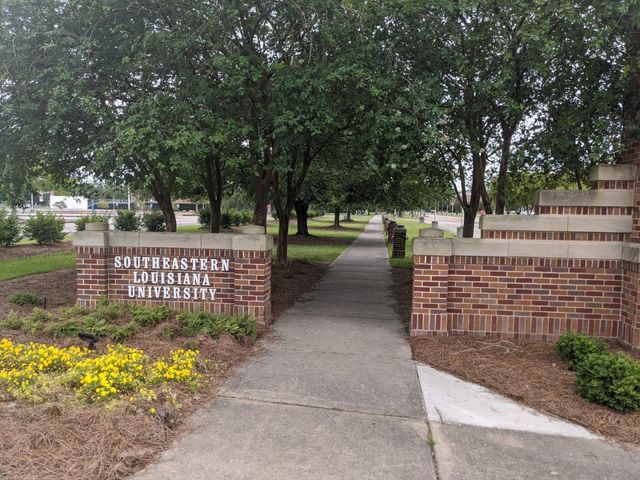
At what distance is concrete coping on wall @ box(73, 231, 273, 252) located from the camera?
6.53m

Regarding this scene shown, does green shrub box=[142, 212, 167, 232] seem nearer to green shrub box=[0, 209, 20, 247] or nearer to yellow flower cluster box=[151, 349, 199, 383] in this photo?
green shrub box=[0, 209, 20, 247]

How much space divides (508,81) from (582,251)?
8.71 feet

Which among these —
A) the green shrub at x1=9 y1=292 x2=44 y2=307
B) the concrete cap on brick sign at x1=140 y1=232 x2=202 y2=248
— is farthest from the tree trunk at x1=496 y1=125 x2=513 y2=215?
the green shrub at x1=9 y1=292 x2=44 y2=307

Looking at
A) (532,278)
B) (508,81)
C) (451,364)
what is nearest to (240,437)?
(451,364)

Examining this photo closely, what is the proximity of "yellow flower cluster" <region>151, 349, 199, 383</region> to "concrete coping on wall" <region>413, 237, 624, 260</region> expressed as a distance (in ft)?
9.91

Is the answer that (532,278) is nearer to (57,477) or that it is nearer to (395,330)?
(395,330)

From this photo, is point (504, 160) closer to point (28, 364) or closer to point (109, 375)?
point (109, 375)

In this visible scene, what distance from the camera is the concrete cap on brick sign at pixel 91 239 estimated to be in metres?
6.84

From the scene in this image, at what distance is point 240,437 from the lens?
3570 millimetres

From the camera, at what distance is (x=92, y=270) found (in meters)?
6.86

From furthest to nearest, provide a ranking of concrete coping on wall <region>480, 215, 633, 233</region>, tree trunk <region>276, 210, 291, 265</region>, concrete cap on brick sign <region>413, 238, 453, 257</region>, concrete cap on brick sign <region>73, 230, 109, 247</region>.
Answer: tree trunk <region>276, 210, 291, 265</region> < concrete cap on brick sign <region>73, 230, 109, 247</region> < concrete cap on brick sign <region>413, 238, 453, 257</region> < concrete coping on wall <region>480, 215, 633, 233</region>

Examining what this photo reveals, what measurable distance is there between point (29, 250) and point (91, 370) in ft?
46.8

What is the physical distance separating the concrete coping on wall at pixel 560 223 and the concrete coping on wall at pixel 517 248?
160 mm

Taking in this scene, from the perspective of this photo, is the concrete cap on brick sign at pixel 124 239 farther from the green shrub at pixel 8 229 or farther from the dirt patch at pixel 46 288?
the green shrub at pixel 8 229
